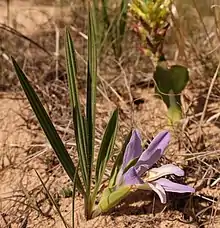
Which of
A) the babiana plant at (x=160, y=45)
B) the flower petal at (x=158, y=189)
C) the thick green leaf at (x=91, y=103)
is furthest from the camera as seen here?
the babiana plant at (x=160, y=45)

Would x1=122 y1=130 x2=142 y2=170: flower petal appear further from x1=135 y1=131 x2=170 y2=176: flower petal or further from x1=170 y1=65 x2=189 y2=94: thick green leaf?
x1=170 y1=65 x2=189 y2=94: thick green leaf

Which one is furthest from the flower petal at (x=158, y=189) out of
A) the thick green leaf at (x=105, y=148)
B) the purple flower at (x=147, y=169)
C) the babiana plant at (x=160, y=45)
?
the babiana plant at (x=160, y=45)

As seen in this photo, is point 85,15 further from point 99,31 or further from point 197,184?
point 197,184

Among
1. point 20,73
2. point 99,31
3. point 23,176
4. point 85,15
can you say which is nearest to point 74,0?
point 85,15

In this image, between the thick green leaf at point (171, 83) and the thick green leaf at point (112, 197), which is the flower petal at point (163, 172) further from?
the thick green leaf at point (171, 83)

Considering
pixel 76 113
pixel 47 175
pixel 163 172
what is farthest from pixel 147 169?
pixel 47 175

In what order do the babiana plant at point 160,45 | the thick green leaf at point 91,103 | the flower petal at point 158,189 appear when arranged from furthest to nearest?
the babiana plant at point 160,45 → the thick green leaf at point 91,103 → the flower petal at point 158,189

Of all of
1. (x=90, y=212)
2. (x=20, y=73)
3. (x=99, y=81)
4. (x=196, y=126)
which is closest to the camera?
(x=20, y=73)

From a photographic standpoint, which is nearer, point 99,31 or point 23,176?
point 23,176
